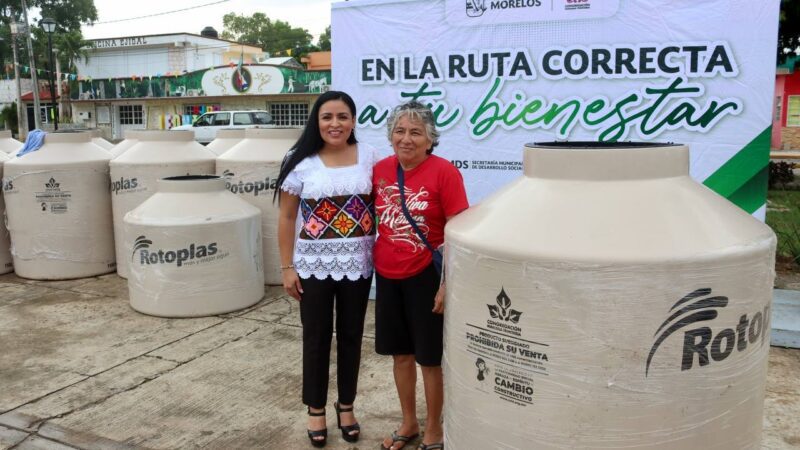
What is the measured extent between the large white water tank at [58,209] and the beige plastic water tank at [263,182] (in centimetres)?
140

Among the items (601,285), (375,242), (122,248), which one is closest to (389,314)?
(375,242)

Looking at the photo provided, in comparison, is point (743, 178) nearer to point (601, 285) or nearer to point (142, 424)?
point (601, 285)

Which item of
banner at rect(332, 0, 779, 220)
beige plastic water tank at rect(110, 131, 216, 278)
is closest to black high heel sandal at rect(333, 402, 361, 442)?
banner at rect(332, 0, 779, 220)

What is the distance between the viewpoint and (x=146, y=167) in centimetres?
666

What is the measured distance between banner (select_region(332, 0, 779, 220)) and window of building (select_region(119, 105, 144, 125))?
3170 cm

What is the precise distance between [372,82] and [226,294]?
2091 millimetres

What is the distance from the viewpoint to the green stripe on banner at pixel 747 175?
14.9 ft

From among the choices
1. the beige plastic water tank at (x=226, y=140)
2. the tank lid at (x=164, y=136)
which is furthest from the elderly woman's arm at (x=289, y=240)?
the beige plastic water tank at (x=226, y=140)

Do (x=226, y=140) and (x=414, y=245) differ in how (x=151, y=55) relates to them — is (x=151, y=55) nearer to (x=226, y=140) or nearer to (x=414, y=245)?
(x=226, y=140)

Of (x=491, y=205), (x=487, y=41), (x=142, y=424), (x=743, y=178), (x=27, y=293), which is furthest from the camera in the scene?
(x=27, y=293)

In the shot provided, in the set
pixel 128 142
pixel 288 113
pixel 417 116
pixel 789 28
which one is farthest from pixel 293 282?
pixel 288 113

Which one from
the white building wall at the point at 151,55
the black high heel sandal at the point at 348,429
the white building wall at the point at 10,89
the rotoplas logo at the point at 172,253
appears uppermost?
the white building wall at the point at 151,55

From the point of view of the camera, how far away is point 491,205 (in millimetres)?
2238

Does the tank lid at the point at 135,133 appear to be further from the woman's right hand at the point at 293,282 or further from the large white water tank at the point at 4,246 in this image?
the woman's right hand at the point at 293,282
